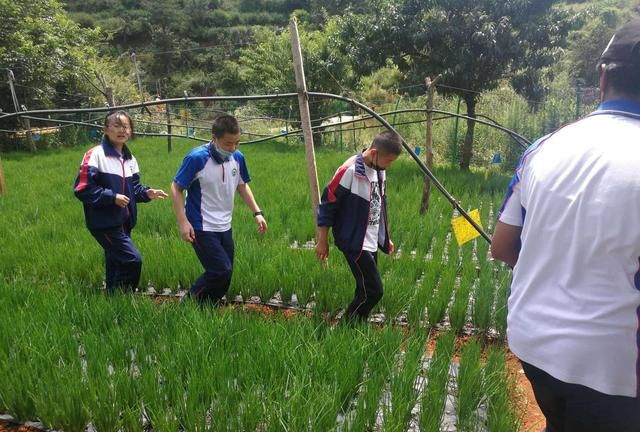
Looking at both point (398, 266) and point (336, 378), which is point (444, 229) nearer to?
point (398, 266)

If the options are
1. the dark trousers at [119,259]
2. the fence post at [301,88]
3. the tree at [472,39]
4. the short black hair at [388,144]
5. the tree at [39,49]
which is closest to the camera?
the short black hair at [388,144]

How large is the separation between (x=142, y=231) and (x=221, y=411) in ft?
13.3

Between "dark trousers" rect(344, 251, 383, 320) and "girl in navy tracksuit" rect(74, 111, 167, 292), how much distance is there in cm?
151

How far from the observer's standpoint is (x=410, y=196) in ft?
21.9

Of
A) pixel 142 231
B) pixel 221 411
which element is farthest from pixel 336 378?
pixel 142 231

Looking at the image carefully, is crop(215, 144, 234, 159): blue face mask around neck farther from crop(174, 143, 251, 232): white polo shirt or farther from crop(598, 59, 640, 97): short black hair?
crop(598, 59, 640, 97): short black hair

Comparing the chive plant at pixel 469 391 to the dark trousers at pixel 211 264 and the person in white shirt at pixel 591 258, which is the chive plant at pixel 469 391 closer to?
the person in white shirt at pixel 591 258

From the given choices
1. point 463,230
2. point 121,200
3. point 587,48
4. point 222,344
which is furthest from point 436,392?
point 587,48

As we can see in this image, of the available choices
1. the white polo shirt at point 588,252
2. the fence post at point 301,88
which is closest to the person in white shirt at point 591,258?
the white polo shirt at point 588,252

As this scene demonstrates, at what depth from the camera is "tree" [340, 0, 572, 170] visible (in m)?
8.83

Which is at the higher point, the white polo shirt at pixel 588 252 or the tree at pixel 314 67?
the tree at pixel 314 67

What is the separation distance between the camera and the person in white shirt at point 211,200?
2.91 metres

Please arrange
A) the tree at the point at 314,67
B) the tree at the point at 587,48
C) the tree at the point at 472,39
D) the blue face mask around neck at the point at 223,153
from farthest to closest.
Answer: the tree at the point at 587,48, the tree at the point at 314,67, the tree at the point at 472,39, the blue face mask around neck at the point at 223,153

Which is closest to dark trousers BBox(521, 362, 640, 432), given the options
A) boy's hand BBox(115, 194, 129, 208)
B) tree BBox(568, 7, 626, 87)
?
boy's hand BBox(115, 194, 129, 208)
